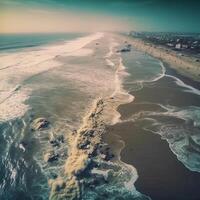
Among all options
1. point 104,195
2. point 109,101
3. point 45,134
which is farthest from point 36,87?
point 104,195

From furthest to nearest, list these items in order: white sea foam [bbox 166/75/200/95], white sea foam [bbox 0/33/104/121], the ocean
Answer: white sea foam [bbox 166/75/200/95] → white sea foam [bbox 0/33/104/121] → the ocean

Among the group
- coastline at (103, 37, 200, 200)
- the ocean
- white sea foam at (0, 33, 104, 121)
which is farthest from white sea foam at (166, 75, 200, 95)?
white sea foam at (0, 33, 104, 121)

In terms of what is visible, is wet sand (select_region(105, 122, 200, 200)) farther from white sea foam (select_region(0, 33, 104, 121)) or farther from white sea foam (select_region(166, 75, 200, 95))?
white sea foam (select_region(166, 75, 200, 95))

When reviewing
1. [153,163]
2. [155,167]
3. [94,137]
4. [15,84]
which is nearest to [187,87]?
[94,137]

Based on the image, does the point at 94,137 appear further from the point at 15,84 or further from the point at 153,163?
the point at 15,84

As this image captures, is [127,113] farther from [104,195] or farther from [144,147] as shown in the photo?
[104,195]

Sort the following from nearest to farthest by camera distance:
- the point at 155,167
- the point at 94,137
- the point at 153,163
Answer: the point at 155,167, the point at 153,163, the point at 94,137

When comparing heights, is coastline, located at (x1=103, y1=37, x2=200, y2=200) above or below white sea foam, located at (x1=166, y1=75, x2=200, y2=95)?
above

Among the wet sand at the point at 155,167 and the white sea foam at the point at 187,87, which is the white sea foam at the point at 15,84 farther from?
the white sea foam at the point at 187,87
